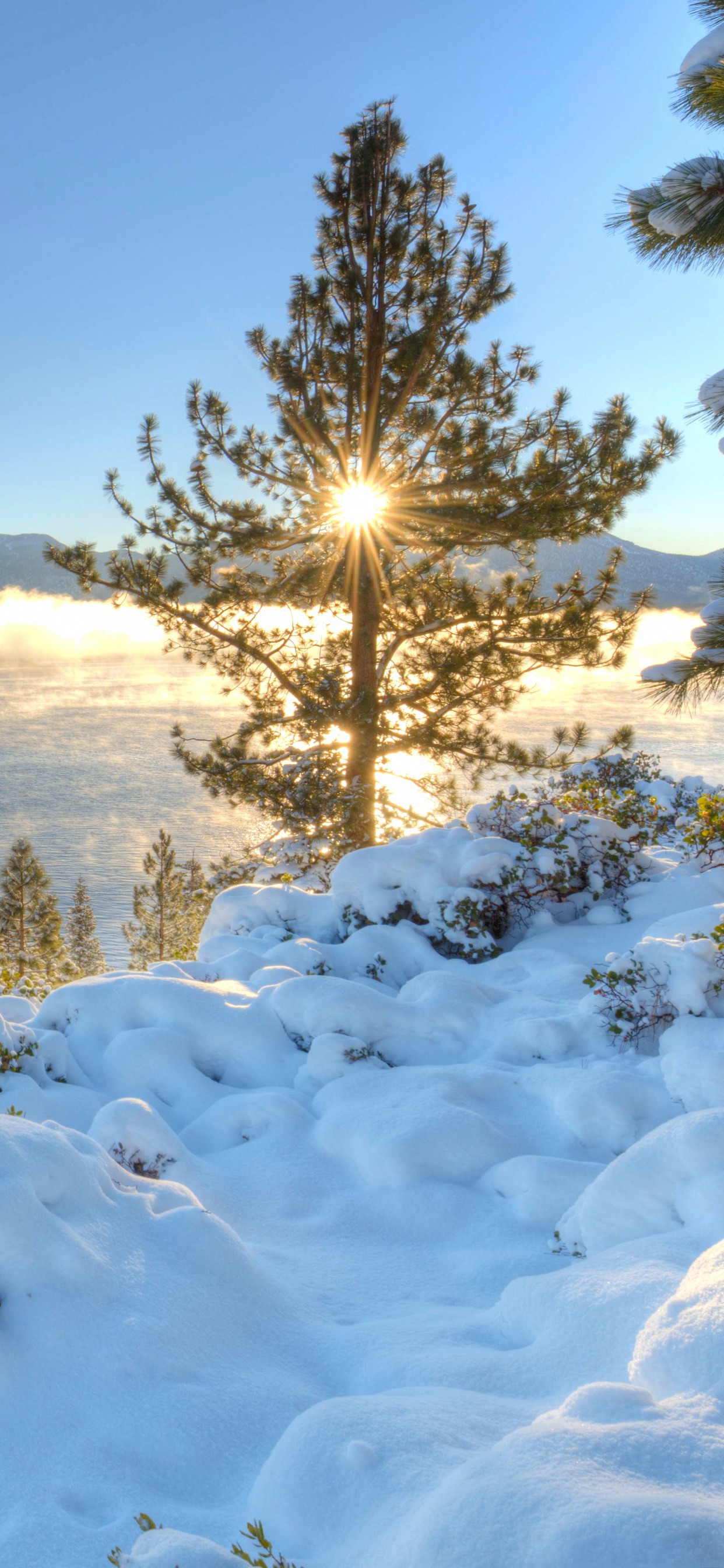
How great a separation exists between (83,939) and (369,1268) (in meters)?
45.3

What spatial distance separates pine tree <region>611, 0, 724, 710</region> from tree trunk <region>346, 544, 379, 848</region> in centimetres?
677

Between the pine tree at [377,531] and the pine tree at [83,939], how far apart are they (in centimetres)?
3626

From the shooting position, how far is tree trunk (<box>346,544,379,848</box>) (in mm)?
11305

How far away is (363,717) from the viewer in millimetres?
11320

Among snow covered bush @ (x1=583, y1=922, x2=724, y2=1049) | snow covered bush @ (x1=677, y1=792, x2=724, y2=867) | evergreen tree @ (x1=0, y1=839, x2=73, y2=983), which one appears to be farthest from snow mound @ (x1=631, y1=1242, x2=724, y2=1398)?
evergreen tree @ (x1=0, y1=839, x2=73, y2=983)

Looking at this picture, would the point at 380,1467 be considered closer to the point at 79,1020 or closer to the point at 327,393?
the point at 79,1020

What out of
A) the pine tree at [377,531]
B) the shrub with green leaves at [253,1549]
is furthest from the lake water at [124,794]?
the shrub with green leaves at [253,1549]

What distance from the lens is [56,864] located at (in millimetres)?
99000

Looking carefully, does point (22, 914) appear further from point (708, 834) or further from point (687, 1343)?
point (687, 1343)

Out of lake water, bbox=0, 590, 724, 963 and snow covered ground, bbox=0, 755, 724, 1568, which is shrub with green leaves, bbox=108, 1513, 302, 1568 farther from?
lake water, bbox=0, 590, 724, 963

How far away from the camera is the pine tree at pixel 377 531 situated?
404 inches

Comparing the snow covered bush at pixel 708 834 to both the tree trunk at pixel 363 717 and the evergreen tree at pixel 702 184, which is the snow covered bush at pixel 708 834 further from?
the tree trunk at pixel 363 717

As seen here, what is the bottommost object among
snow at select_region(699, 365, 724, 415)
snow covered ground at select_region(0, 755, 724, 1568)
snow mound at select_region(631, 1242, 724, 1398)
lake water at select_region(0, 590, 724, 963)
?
lake water at select_region(0, 590, 724, 963)

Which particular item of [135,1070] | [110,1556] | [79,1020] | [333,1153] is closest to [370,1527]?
[110,1556]
